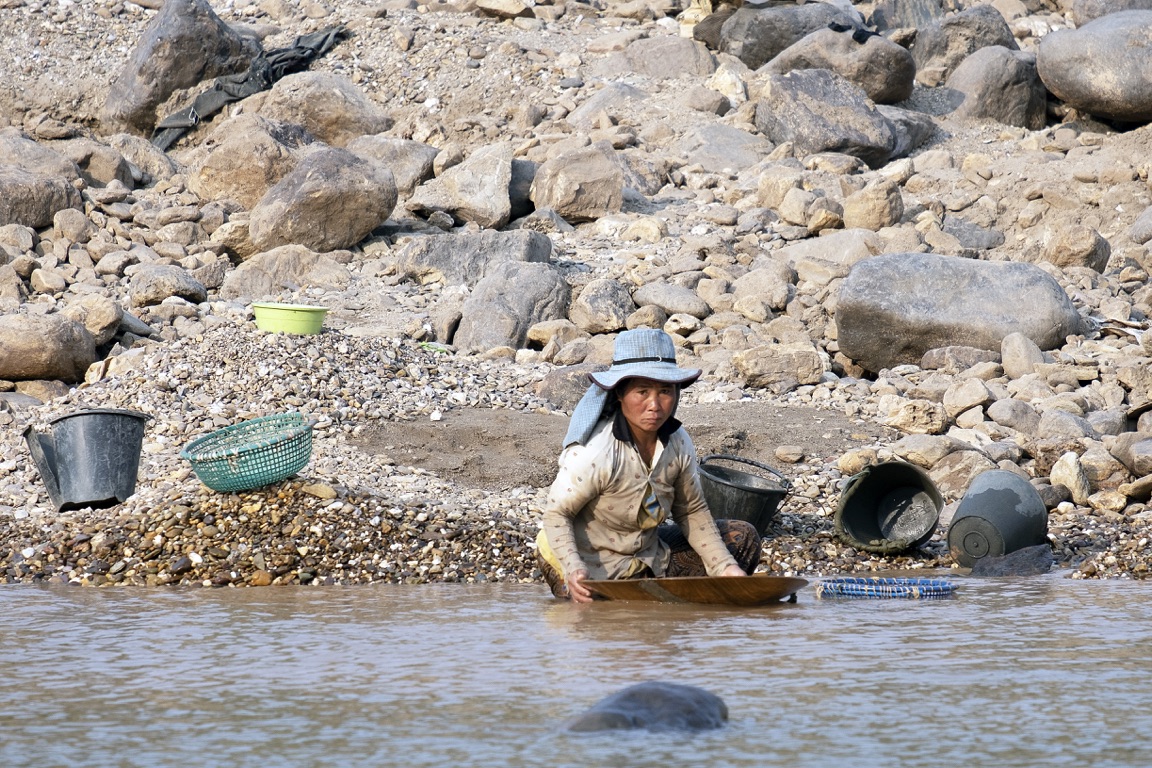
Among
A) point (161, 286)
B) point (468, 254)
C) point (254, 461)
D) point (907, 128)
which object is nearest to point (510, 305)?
point (468, 254)

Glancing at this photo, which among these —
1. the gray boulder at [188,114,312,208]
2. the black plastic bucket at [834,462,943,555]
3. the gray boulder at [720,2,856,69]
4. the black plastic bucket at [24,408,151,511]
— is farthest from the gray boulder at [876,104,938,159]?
the black plastic bucket at [24,408,151,511]

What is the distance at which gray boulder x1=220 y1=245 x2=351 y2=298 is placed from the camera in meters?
13.8

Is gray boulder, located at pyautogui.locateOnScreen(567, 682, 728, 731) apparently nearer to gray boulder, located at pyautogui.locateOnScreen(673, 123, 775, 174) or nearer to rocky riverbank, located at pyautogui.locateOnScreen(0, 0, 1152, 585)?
rocky riverbank, located at pyautogui.locateOnScreen(0, 0, 1152, 585)

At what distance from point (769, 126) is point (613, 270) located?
5186 mm

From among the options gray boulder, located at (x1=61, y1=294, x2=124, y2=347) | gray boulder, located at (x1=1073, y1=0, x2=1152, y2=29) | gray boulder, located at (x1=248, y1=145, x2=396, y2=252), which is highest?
gray boulder, located at (x1=1073, y1=0, x2=1152, y2=29)

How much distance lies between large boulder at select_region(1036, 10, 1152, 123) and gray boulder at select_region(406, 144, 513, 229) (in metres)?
8.17

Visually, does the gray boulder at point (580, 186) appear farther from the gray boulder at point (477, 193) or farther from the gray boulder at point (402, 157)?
the gray boulder at point (402, 157)

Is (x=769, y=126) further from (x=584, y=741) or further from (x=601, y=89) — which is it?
(x=584, y=741)

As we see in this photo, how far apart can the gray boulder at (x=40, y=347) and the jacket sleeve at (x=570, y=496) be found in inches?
278

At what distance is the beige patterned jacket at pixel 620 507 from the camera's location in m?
5.15

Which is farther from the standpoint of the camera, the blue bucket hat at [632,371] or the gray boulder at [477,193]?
the gray boulder at [477,193]

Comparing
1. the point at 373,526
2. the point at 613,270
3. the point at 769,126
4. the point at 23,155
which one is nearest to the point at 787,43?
the point at 769,126

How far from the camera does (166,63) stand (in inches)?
771

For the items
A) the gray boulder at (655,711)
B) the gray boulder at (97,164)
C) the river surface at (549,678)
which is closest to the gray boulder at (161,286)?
the gray boulder at (97,164)
